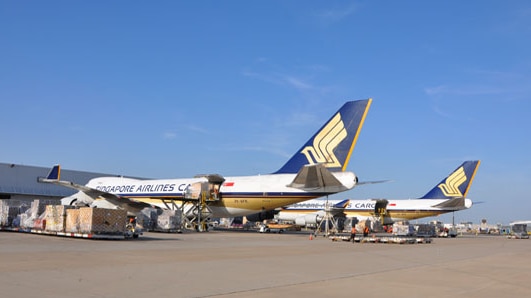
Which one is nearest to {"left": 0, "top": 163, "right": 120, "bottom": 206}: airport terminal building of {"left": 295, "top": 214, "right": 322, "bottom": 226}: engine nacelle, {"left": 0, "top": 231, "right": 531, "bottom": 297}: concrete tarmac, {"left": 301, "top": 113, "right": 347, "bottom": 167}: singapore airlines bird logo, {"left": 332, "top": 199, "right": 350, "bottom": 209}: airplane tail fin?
{"left": 295, "top": 214, "right": 322, "bottom": 226}: engine nacelle

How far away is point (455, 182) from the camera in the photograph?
5631 cm

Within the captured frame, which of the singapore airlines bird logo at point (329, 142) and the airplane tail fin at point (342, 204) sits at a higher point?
the singapore airlines bird logo at point (329, 142)

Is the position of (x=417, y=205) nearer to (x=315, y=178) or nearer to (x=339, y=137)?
(x=339, y=137)

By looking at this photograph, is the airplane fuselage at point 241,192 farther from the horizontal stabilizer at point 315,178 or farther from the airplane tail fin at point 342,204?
the airplane tail fin at point 342,204

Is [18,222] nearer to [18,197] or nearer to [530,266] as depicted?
[530,266]

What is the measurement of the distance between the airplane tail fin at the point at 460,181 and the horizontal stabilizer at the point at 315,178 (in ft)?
94.6

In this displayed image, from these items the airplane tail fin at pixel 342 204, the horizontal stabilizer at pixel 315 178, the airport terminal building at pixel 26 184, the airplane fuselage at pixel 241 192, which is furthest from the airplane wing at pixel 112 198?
the airplane tail fin at pixel 342 204

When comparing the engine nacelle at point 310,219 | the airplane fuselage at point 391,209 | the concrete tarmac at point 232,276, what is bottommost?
the concrete tarmac at point 232,276

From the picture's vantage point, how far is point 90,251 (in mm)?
17109

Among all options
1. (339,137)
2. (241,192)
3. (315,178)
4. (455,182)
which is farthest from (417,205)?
(315,178)

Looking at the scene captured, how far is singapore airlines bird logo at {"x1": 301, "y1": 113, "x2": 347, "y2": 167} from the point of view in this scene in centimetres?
3328

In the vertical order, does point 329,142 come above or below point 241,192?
above

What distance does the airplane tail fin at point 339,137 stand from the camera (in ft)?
107

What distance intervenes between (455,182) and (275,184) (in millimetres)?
28697
